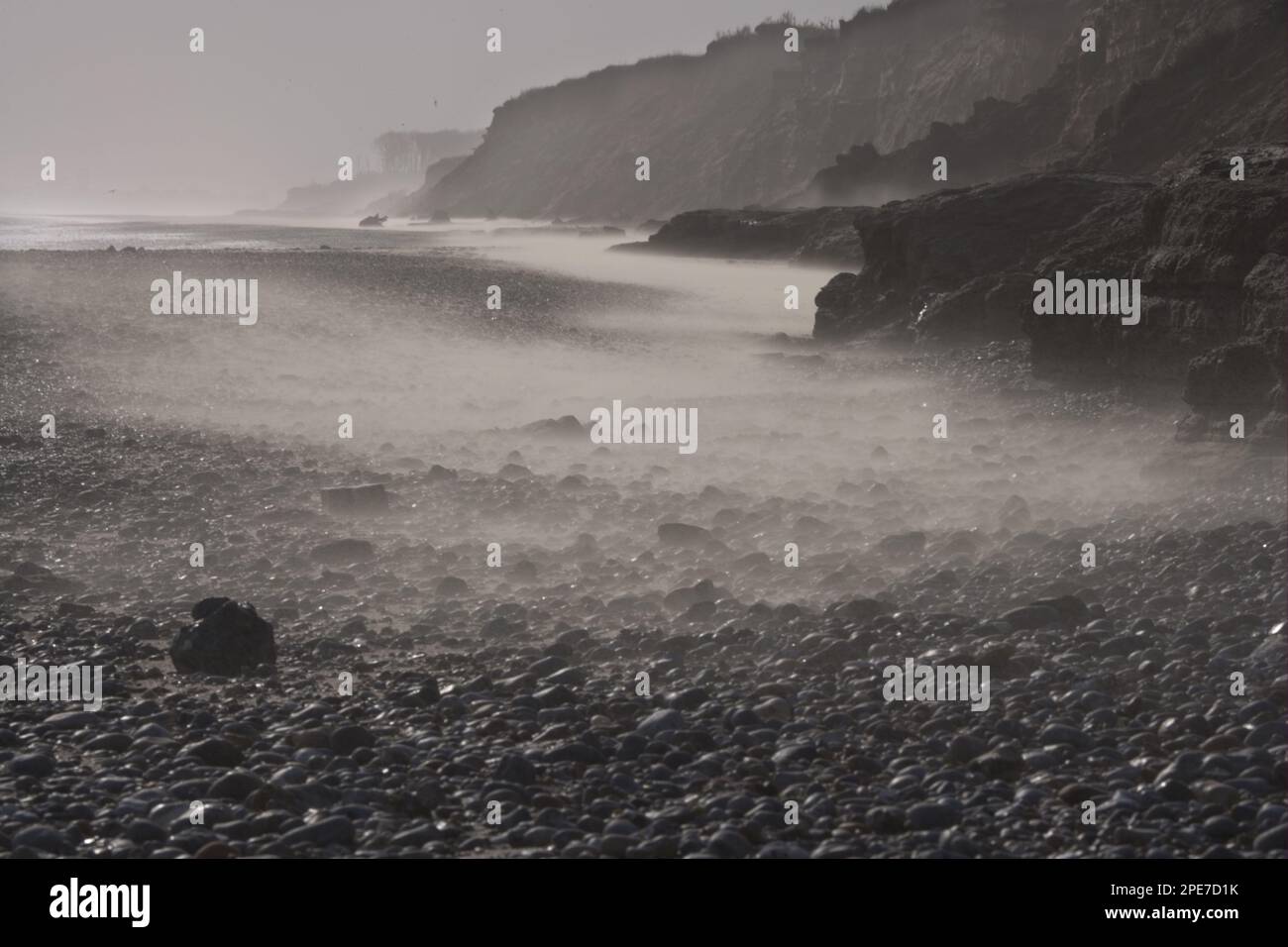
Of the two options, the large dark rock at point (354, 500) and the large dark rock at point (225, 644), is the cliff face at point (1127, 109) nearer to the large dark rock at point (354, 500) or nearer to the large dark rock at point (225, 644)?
the large dark rock at point (354, 500)

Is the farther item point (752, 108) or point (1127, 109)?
point (752, 108)

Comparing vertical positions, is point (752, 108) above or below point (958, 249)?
above

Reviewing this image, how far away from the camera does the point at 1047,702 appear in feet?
29.3

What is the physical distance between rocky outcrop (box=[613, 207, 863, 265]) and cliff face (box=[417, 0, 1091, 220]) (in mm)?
23774

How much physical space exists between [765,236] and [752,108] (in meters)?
57.3

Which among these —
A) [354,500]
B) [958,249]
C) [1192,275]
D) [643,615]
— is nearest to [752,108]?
[958,249]

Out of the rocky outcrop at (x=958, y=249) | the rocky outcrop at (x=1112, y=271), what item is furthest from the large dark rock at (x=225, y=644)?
the rocky outcrop at (x=958, y=249)

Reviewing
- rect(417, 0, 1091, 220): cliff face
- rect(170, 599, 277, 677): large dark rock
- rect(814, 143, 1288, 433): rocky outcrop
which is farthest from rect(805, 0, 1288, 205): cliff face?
rect(170, 599, 277, 677): large dark rock

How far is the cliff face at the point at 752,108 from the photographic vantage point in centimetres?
7962

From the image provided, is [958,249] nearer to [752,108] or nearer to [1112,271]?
[1112,271]

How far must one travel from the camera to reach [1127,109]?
150 ft
